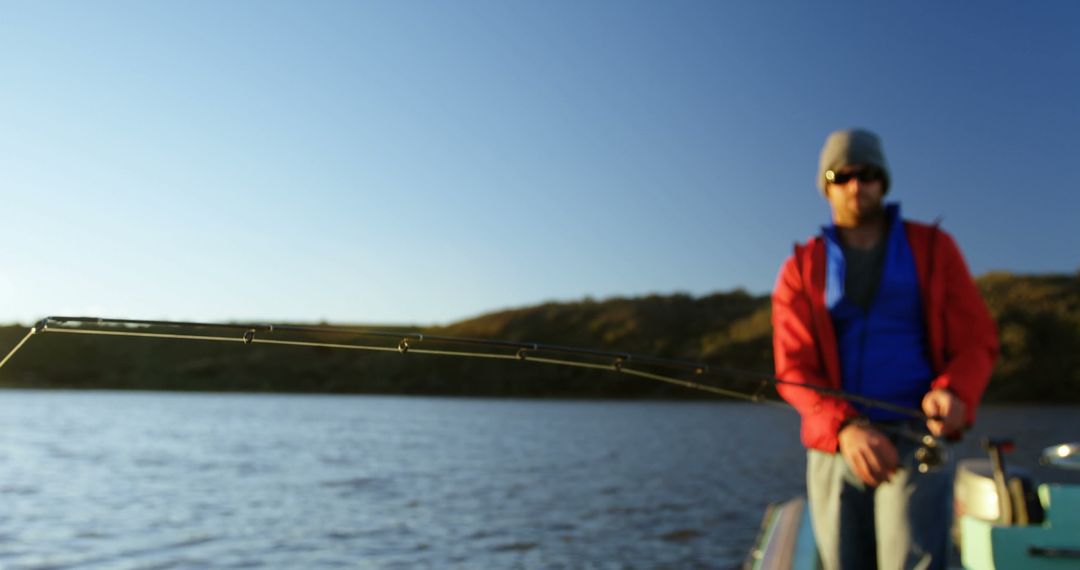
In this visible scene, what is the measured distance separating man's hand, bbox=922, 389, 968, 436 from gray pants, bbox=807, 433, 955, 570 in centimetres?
12

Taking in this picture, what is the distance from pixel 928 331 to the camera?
2.55 meters

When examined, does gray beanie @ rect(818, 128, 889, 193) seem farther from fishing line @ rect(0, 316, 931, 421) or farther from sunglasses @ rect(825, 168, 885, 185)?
fishing line @ rect(0, 316, 931, 421)

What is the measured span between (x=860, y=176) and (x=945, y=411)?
705 millimetres

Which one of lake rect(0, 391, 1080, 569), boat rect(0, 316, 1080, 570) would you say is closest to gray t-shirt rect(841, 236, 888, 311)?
boat rect(0, 316, 1080, 570)

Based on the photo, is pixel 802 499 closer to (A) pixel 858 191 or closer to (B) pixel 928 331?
(B) pixel 928 331

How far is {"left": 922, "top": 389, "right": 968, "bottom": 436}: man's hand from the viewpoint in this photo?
235 cm

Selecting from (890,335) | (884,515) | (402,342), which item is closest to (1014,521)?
(884,515)

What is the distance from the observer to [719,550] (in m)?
12.2

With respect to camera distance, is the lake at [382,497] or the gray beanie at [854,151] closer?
the gray beanie at [854,151]

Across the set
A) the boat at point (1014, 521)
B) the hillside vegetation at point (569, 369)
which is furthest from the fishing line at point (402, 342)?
the hillside vegetation at point (569, 369)

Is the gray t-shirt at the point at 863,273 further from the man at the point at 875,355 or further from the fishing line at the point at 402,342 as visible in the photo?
the fishing line at the point at 402,342

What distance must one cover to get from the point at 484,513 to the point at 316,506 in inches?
120

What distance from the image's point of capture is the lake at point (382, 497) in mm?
11836

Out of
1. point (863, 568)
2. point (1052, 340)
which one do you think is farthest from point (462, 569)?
point (1052, 340)
